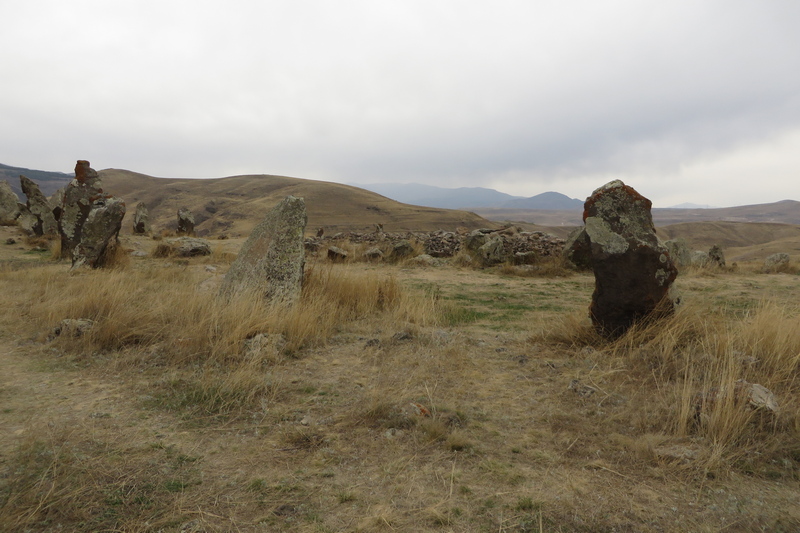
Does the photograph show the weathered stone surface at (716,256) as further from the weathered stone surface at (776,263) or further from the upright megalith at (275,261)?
the upright megalith at (275,261)

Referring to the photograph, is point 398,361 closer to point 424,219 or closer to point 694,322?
point 694,322

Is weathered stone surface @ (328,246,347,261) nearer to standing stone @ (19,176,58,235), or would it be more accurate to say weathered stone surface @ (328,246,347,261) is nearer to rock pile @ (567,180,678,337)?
rock pile @ (567,180,678,337)

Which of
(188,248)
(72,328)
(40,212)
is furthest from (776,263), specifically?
(40,212)

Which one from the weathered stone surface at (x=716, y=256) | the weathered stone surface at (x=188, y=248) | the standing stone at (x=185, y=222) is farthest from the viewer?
the standing stone at (x=185, y=222)

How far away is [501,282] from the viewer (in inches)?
427

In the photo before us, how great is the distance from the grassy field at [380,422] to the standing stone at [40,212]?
12783 millimetres

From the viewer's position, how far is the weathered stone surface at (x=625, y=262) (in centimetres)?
493

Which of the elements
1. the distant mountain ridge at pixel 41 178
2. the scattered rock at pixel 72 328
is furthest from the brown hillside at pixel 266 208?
the distant mountain ridge at pixel 41 178

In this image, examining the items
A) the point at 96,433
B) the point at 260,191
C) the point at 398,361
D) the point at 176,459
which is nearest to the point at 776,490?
the point at 398,361

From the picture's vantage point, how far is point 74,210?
39.5ft

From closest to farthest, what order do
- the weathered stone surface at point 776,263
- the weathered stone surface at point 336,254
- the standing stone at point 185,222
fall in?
the weathered stone surface at point 336,254, the weathered stone surface at point 776,263, the standing stone at point 185,222

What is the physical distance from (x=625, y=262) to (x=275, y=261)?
4.47 m

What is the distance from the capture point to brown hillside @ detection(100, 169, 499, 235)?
5184 cm

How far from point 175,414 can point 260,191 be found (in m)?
82.0
